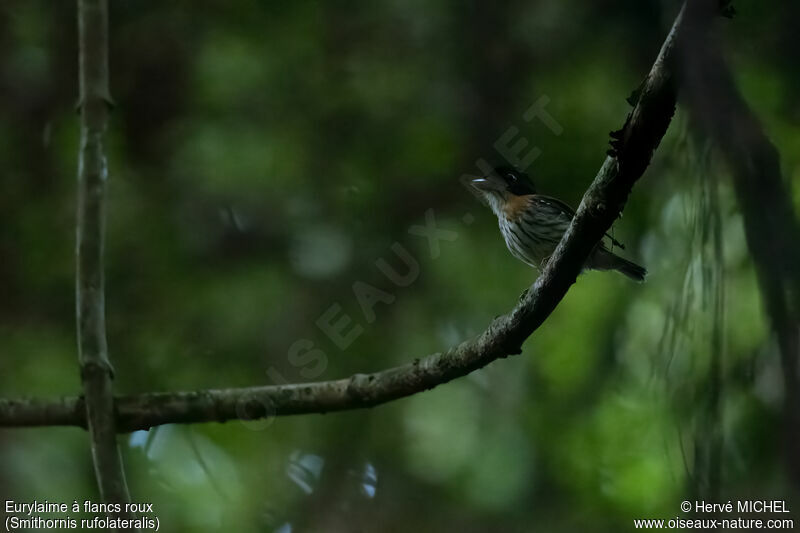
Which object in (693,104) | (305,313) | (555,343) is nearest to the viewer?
(693,104)

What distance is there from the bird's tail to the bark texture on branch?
86.8 inches

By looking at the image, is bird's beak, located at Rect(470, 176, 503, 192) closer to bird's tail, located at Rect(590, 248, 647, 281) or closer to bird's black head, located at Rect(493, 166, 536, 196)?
bird's black head, located at Rect(493, 166, 536, 196)

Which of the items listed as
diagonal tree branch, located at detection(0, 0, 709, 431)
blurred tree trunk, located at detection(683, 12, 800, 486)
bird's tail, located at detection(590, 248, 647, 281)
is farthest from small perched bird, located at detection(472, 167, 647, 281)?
blurred tree trunk, located at detection(683, 12, 800, 486)

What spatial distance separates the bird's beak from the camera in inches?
193

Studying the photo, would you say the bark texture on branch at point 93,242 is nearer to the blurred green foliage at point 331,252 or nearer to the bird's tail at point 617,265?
the blurred green foliage at point 331,252

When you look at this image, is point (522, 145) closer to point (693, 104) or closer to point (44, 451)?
point (44, 451)

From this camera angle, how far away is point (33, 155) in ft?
16.1

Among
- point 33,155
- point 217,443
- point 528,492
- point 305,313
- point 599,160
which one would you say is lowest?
point 528,492

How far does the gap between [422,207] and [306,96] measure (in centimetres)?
88

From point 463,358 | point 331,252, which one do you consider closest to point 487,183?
point 331,252

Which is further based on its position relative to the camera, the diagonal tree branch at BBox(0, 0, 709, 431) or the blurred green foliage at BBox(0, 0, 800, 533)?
the blurred green foliage at BBox(0, 0, 800, 533)

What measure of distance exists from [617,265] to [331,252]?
149 centimetres

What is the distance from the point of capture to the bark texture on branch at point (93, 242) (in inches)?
116

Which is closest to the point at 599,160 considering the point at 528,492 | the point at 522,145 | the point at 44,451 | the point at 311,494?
the point at 522,145
